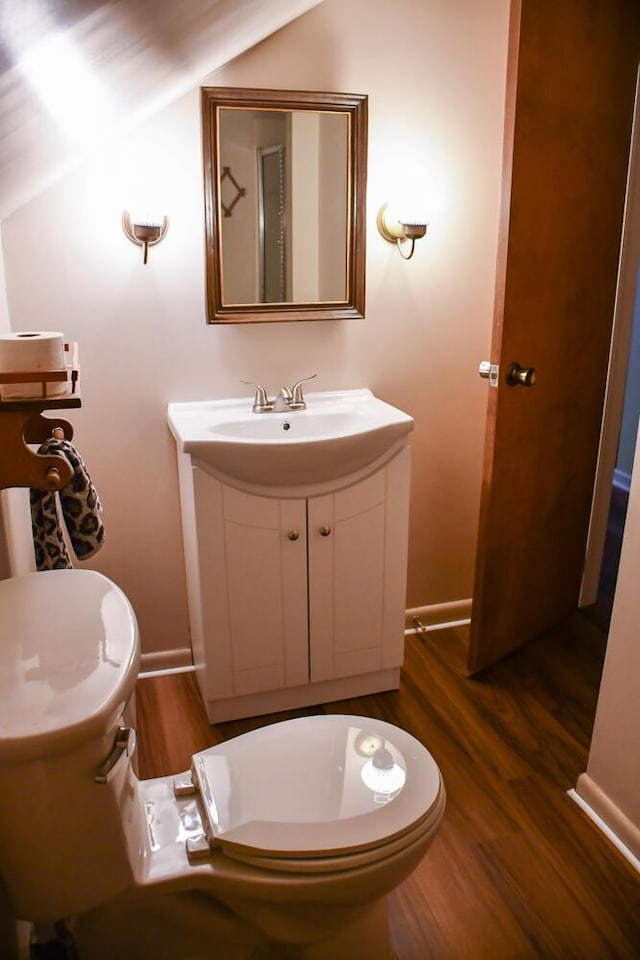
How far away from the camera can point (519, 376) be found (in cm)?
215

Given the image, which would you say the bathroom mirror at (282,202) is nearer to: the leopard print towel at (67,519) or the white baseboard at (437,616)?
the leopard print towel at (67,519)

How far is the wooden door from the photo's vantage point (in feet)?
6.59

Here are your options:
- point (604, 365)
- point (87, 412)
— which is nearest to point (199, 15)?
point (87, 412)

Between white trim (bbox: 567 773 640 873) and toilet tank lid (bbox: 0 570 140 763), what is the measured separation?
1.34 meters

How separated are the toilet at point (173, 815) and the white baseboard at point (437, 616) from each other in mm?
1293

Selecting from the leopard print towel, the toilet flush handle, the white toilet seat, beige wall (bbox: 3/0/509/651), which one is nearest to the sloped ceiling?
beige wall (bbox: 3/0/509/651)

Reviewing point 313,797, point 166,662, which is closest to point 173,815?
point 313,797

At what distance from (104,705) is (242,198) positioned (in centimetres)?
159

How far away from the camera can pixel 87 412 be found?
2215 millimetres

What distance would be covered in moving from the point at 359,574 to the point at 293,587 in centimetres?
20

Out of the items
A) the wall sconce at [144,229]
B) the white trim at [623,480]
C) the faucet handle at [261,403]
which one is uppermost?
the wall sconce at [144,229]

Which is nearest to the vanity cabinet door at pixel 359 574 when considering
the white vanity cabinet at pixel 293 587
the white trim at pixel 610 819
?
the white vanity cabinet at pixel 293 587

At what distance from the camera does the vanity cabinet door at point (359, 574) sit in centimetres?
214

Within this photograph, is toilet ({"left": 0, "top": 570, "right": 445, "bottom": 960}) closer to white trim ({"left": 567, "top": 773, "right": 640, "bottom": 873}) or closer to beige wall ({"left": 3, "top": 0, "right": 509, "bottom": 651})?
white trim ({"left": 567, "top": 773, "right": 640, "bottom": 873})
